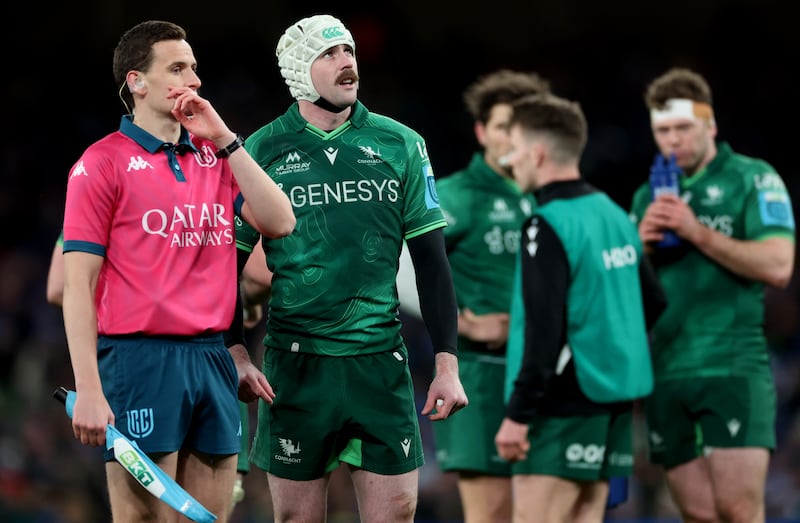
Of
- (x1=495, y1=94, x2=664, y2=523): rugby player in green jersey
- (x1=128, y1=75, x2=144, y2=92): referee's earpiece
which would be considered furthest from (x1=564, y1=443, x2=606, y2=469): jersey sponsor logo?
(x1=128, y1=75, x2=144, y2=92): referee's earpiece

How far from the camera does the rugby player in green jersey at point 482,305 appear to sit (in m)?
6.14

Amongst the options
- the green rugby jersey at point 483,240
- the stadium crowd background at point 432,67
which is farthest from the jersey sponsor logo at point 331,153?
the stadium crowd background at point 432,67

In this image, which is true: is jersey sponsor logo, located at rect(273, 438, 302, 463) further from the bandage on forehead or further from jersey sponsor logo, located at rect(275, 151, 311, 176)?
the bandage on forehead

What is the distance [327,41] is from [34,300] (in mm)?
7643

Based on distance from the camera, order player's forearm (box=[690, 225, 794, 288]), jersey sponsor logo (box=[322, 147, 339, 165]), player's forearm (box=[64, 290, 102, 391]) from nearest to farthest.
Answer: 1. player's forearm (box=[64, 290, 102, 391])
2. jersey sponsor logo (box=[322, 147, 339, 165])
3. player's forearm (box=[690, 225, 794, 288])

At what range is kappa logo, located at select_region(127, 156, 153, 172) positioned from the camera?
395 cm

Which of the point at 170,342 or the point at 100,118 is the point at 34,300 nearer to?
the point at 100,118

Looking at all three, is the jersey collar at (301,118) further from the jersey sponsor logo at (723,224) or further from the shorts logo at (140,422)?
the jersey sponsor logo at (723,224)

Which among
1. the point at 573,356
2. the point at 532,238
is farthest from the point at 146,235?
the point at 573,356

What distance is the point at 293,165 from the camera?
429cm

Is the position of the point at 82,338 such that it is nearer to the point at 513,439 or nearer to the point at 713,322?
the point at 513,439

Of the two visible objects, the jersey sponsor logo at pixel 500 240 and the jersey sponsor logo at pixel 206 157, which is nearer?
the jersey sponsor logo at pixel 206 157

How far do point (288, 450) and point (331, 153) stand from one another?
3.24 ft

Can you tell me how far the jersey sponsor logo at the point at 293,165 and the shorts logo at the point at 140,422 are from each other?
913 mm
